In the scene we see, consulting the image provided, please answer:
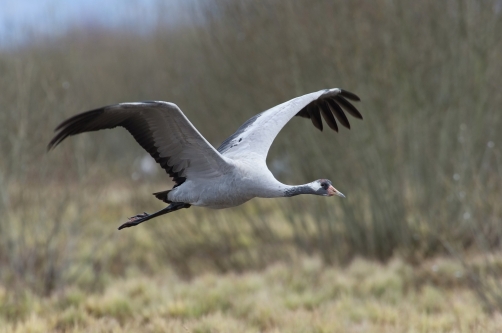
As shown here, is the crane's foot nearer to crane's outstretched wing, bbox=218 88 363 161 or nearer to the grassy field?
crane's outstretched wing, bbox=218 88 363 161

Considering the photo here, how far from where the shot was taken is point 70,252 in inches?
334

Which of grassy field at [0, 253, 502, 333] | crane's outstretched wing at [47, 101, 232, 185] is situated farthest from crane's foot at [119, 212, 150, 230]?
grassy field at [0, 253, 502, 333]

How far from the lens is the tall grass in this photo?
327 inches

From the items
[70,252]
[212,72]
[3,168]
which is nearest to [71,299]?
[70,252]

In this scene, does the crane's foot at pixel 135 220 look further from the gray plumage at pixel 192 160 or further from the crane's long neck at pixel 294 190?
the crane's long neck at pixel 294 190

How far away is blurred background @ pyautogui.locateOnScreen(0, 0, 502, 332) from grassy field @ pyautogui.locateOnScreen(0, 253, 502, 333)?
0.23m

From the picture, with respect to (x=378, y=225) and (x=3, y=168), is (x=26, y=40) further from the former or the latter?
(x=378, y=225)

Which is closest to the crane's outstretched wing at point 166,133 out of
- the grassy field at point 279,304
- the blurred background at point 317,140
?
the grassy field at point 279,304

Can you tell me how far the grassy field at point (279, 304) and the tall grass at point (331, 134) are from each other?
65 cm

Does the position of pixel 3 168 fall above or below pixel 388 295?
above

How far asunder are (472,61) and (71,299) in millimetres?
5771

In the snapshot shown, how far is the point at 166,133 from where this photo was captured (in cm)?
491

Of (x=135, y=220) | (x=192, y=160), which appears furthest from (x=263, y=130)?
(x=135, y=220)

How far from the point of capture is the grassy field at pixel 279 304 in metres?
6.13
